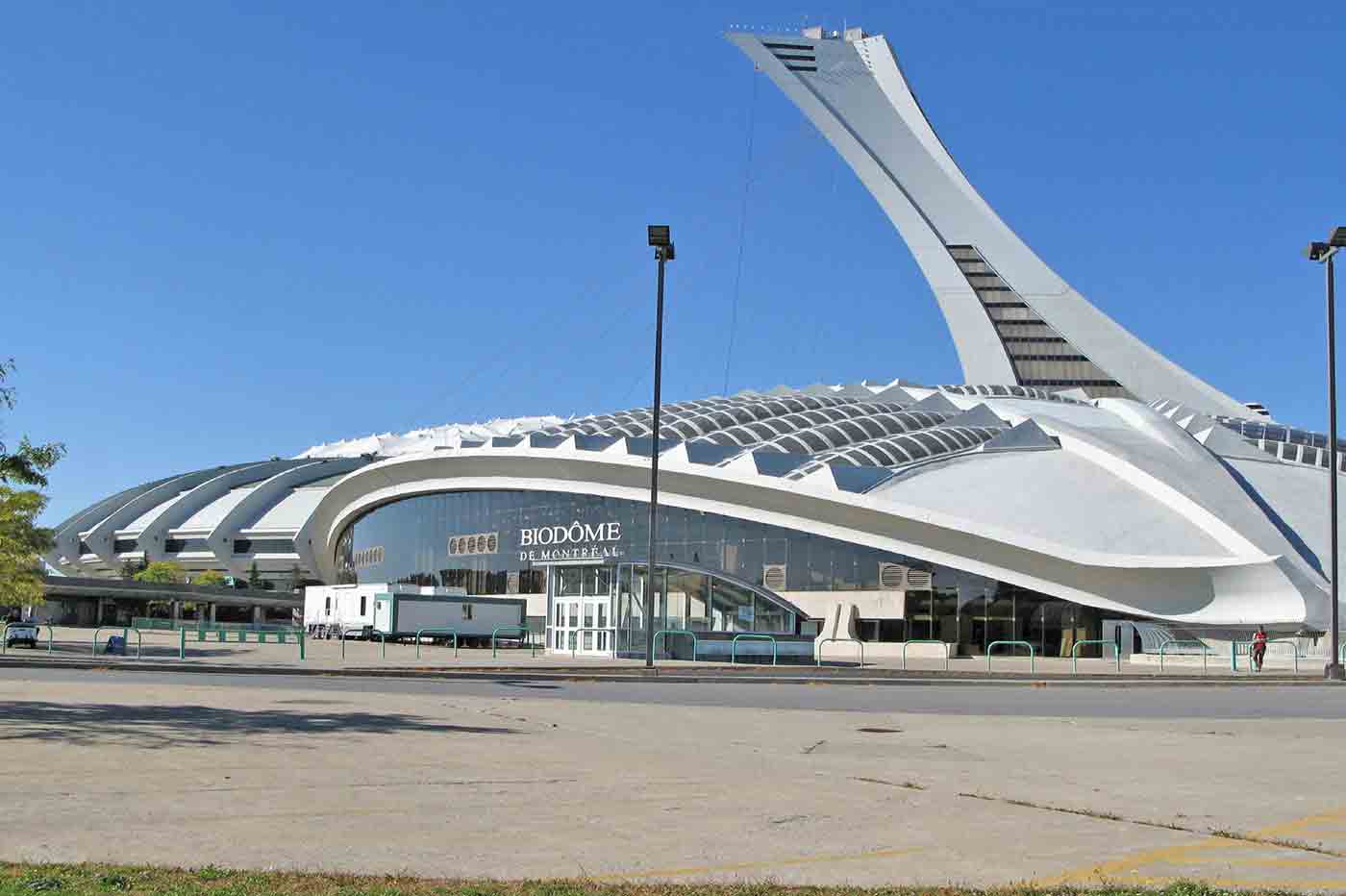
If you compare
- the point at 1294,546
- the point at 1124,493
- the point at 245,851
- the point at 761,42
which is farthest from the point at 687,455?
the point at 761,42

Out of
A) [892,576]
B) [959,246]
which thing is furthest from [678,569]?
[959,246]

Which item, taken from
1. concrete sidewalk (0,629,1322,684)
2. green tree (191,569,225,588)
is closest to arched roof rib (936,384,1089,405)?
concrete sidewalk (0,629,1322,684)

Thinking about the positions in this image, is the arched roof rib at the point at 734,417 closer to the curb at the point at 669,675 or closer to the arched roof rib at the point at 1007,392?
the arched roof rib at the point at 1007,392

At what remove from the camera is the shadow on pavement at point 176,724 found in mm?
12930

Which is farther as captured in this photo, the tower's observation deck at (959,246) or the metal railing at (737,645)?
the tower's observation deck at (959,246)

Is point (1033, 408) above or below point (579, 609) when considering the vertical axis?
above

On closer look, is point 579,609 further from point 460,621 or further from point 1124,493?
point 1124,493

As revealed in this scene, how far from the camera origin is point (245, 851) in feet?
25.1

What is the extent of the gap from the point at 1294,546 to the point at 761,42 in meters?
64.7

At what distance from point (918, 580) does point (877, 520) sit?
8.96 ft

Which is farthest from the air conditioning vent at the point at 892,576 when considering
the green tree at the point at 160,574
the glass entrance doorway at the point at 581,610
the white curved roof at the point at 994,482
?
the green tree at the point at 160,574

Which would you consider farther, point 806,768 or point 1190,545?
point 1190,545

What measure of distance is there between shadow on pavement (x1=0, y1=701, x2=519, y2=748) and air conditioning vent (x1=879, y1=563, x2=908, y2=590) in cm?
3527

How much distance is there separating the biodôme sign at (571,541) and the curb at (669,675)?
24.2 metres
